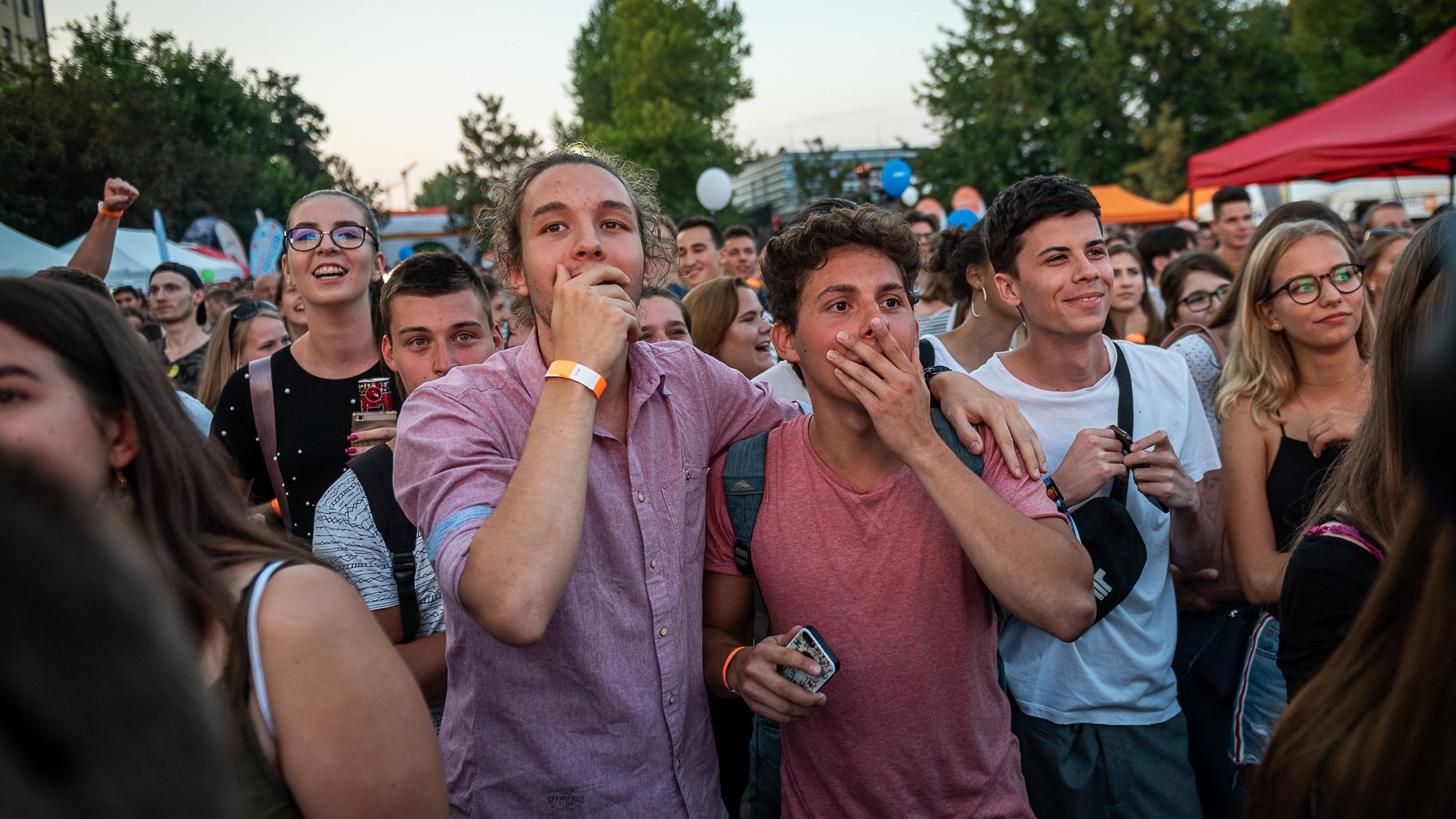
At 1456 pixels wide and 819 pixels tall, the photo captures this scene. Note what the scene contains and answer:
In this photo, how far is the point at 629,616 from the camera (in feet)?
6.43

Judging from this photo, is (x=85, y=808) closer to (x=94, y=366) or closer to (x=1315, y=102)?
(x=94, y=366)

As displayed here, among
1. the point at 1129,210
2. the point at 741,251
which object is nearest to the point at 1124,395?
the point at 741,251

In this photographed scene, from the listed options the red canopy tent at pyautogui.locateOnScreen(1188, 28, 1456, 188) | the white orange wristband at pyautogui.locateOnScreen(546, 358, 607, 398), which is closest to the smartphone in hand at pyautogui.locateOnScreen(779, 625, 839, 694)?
the white orange wristband at pyautogui.locateOnScreen(546, 358, 607, 398)

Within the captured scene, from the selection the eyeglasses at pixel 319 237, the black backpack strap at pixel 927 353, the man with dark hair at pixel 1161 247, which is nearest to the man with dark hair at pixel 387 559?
the eyeglasses at pixel 319 237

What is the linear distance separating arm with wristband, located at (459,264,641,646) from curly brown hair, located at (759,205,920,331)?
1.96 feet

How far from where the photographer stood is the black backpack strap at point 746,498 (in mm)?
2242

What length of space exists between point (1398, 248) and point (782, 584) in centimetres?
399

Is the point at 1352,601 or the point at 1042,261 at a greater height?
the point at 1042,261

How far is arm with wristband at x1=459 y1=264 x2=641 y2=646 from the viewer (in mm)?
1605

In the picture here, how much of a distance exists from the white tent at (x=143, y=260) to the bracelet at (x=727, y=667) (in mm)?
12756

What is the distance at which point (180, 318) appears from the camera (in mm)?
6598

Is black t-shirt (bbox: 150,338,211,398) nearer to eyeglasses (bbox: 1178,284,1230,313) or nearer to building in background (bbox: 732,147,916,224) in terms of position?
eyeglasses (bbox: 1178,284,1230,313)

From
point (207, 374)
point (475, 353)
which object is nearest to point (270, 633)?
point (475, 353)

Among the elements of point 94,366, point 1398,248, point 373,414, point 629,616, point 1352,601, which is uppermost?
point 94,366
